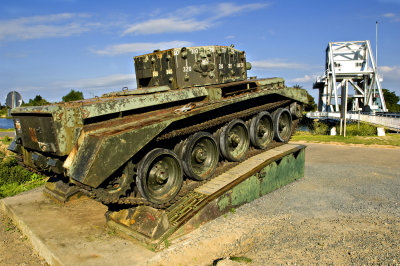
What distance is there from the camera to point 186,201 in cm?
555

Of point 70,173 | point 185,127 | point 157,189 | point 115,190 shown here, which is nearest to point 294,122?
point 185,127

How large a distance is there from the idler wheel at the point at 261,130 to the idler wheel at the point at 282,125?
23cm

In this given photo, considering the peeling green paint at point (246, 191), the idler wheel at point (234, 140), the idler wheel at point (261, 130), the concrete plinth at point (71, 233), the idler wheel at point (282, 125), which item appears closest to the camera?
the concrete plinth at point (71, 233)

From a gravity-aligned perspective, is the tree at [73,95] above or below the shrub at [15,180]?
above

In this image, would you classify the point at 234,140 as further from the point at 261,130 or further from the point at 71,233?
the point at 71,233

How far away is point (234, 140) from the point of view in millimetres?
7086

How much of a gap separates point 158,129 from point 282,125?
519 centimetres

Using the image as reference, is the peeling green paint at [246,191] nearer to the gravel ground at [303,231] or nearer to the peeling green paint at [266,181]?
the peeling green paint at [266,181]

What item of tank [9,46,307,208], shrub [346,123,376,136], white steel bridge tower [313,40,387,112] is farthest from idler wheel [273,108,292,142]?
white steel bridge tower [313,40,387,112]

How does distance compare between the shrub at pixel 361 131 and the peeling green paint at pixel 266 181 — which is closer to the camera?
the peeling green paint at pixel 266 181

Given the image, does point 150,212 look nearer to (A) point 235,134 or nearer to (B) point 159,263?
(B) point 159,263

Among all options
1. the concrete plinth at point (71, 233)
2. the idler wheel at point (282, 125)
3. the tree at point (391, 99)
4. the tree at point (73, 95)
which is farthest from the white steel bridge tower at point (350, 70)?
the tree at point (73, 95)

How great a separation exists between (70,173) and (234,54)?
216 inches

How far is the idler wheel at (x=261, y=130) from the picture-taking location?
764 cm
